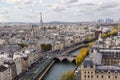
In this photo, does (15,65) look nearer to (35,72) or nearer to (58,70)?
(35,72)

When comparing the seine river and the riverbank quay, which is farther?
the seine river

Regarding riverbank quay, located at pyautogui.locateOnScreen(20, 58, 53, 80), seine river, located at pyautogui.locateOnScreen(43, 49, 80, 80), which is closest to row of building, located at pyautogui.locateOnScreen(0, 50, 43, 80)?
riverbank quay, located at pyautogui.locateOnScreen(20, 58, 53, 80)

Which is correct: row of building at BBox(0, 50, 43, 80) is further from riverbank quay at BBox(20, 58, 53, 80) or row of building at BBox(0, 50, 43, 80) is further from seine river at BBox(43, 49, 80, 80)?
seine river at BBox(43, 49, 80, 80)

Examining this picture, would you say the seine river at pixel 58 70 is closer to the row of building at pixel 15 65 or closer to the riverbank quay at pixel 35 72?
the riverbank quay at pixel 35 72

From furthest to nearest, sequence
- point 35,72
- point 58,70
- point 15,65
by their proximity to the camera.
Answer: point 58,70 < point 35,72 < point 15,65

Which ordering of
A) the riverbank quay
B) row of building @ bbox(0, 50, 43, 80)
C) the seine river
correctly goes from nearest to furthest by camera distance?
row of building @ bbox(0, 50, 43, 80) → the riverbank quay → the seine river

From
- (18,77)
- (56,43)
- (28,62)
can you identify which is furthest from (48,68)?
(56,43)

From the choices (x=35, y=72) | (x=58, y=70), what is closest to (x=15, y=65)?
(x=35, y=72)

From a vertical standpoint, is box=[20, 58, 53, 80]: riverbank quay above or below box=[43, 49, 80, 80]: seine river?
above

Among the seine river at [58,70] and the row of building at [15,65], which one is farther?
the seine river at [58,70]

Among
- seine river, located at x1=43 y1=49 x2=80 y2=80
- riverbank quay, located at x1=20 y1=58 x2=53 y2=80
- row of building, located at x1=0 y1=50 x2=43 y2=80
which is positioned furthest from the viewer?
seine river, located at x1=43 y1=49 x2=80 y2=80

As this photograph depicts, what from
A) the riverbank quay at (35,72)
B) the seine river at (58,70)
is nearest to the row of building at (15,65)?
the riverbank quay at (35,72)
